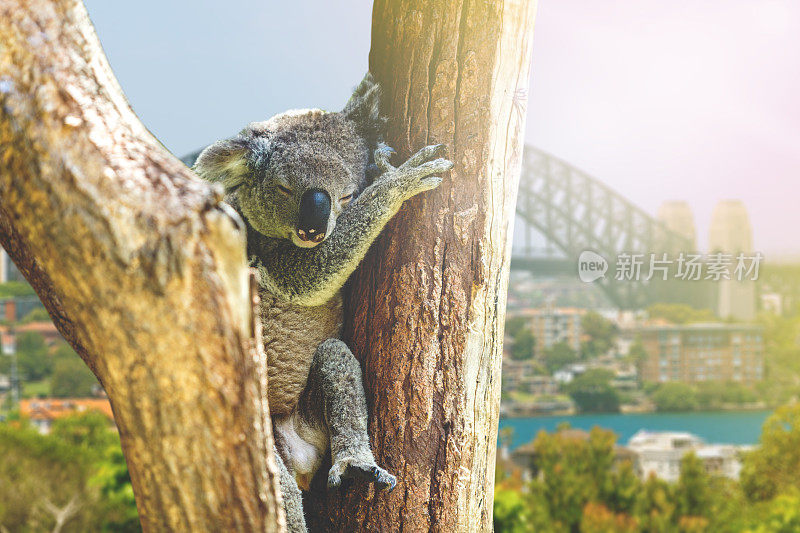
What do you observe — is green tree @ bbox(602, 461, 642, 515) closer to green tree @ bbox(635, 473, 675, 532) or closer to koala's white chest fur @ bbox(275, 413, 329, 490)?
green tree @ bbox(635, 473, 675, 532)

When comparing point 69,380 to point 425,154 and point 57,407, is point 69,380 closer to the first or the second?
point 57,407

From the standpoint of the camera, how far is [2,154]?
0.98 meters

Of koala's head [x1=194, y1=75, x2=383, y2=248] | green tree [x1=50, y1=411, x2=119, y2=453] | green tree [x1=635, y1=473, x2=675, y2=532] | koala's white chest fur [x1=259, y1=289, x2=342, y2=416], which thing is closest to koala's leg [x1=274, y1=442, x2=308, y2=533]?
koala's white chest fur [x1=259, y1=289, x2=342, y2=416]

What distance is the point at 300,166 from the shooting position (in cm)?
132

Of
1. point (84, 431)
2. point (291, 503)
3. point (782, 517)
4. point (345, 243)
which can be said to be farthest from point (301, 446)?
point (84, 431)

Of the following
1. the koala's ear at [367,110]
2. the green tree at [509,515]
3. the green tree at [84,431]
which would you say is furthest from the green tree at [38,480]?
the koala's ear at [367,110]

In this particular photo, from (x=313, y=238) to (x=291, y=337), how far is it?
0.32 metres

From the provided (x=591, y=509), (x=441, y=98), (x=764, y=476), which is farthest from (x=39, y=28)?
(x=764, y=476)

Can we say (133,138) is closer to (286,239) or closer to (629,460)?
(286,239)

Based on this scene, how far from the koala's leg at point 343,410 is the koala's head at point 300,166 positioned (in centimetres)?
27

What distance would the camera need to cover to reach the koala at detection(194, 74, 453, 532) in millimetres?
1306

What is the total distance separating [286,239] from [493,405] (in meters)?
0.60

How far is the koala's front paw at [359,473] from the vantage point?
4.18 feet

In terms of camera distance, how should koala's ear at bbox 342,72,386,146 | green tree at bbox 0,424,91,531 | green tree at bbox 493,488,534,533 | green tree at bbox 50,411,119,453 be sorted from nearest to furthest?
koala's ear at bbox 342,72,386,146
green tree at bbox 493,488,534,533
green tree at bbox 0,424,91,531
green tree at bbox 50,411,119,453
